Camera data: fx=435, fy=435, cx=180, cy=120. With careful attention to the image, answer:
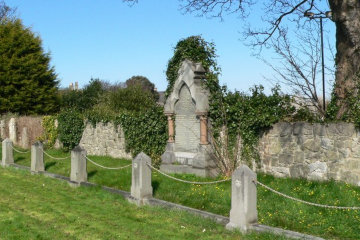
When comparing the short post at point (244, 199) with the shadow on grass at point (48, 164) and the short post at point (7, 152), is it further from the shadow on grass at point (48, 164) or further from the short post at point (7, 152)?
the short post at point (7, 152)

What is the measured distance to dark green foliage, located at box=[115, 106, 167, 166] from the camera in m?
14.8

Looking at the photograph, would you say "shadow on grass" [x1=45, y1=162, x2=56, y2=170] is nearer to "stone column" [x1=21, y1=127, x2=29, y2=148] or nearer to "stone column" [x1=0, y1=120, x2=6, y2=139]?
"stone column" [x1=21, y1=127, x2=29, y2=148]

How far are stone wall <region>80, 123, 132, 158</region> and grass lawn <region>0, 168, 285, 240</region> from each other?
5583mm

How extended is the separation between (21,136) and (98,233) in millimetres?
19882

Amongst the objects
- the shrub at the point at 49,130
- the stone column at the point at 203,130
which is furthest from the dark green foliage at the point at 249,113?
the shrub at the point at 49,130

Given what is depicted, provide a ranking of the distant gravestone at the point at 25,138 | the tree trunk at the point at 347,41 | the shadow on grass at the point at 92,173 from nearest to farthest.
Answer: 1. the tree trunk at the point at 347,41
2. the shadow on grass at the point at 92,173
3. the distant gravestone at the point at 25,138

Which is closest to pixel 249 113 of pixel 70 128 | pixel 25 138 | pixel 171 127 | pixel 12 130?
pixel 171 127

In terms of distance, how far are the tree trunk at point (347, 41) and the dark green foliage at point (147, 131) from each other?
19.1 feet

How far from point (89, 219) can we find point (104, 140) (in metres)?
9.93

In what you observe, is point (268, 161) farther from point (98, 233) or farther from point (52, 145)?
point (52, 145)

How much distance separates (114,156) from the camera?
17.5 m

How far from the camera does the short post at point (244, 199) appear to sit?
24.0ft

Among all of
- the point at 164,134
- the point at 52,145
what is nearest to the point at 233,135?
the point at 164,134

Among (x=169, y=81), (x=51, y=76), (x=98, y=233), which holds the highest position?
Answer: (x=51, y=76)
